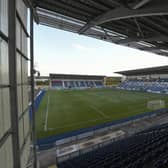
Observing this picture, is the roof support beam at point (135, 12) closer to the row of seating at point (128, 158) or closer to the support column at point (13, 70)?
the support column at point (13, 70)

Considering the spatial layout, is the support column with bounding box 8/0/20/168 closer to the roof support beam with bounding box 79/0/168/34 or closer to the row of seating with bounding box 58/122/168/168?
the row of seating with bounding box 58/122/168/168

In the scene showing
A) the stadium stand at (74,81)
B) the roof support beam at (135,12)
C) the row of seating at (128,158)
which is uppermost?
the roof support beam at (135,12)

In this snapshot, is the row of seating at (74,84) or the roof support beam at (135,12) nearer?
the roof support beam at (135,12)

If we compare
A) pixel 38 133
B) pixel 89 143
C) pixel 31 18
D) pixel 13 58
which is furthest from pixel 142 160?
pixel 38 133

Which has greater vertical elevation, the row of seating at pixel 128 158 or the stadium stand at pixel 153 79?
the stadium stand at pixel 153 79

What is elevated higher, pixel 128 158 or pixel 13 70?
pixel 13 70

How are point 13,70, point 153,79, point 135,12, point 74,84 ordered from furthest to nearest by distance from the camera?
point 74,84, point 153,79, point 135,12, point 13,70

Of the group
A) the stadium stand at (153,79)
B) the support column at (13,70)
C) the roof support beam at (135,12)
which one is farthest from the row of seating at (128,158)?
the stadium stand at (153,79)

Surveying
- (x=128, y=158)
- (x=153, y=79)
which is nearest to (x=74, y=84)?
(x=153, y=79)

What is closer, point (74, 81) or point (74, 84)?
point (74, 84)

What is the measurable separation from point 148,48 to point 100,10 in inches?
379

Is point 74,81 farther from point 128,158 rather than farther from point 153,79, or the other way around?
point 128,158

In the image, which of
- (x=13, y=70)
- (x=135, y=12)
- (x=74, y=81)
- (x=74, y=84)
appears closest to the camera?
(x=13, y=70)

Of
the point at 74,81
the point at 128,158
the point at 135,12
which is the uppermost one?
the point at 135,12
